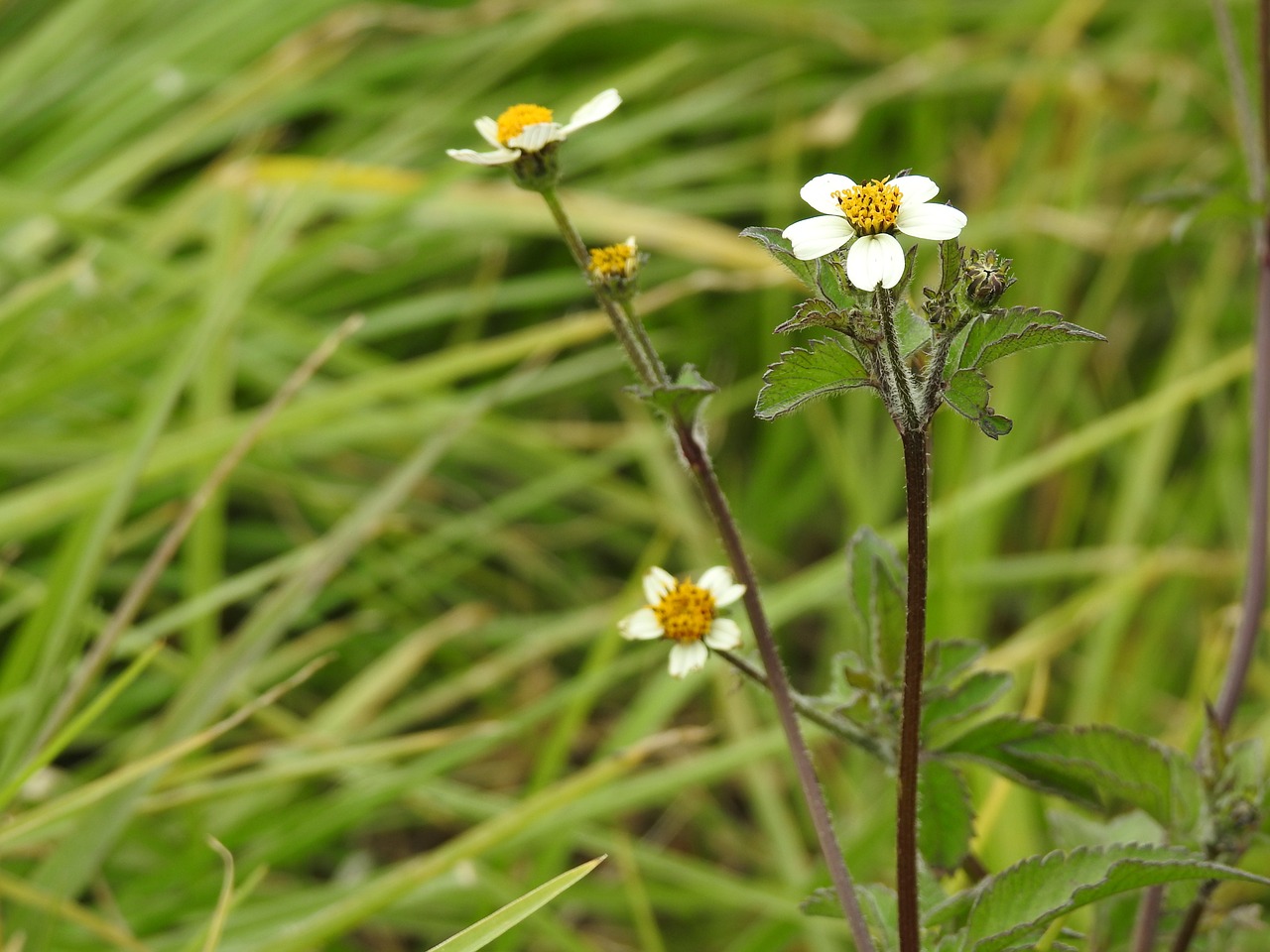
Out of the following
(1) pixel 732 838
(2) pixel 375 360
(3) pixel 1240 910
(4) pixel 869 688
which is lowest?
(3) pixel 1240 910

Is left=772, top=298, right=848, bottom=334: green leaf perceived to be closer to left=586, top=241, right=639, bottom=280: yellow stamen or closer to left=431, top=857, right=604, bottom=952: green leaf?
left=586, top=241, right=639, bottom=280: yellow stamen

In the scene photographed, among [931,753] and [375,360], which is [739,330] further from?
[931,753]

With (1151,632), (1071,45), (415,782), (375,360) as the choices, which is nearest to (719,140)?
(1071,45)

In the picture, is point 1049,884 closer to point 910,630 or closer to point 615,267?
point 910,630

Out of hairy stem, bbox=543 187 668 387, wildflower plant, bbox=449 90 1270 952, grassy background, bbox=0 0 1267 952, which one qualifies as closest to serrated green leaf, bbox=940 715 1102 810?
wildflower plant, bbox=449 90 1270 952

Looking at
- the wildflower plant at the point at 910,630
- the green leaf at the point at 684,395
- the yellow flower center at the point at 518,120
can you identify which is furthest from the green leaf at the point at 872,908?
the yellow flower center at the point at 518,120

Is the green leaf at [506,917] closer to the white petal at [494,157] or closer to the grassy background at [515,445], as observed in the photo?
the grassy background at [515,445]

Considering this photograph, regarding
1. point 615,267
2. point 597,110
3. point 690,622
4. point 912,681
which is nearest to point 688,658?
point 690,622
